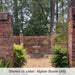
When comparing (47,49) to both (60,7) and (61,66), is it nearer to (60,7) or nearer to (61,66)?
(61,66)

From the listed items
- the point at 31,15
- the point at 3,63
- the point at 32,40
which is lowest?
the point at 32,40

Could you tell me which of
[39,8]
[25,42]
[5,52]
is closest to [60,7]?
[39,8]

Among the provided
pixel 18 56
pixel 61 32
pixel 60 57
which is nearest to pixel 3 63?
pixel 18 56

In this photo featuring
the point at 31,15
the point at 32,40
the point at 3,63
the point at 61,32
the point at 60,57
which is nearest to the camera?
the point at 3,63

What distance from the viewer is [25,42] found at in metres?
11.4

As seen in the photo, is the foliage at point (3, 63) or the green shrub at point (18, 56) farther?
the green shrub at point (18, 56)

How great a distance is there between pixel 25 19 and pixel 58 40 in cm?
1204

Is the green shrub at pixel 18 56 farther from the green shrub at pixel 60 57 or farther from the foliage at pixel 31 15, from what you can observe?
the foliage at pixel 31 15

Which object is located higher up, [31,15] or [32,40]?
[31,15]

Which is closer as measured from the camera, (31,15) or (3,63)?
(3,63)

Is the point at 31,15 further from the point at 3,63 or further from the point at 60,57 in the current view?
the point at 3,63

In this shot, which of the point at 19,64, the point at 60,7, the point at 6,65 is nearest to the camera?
the point at 6,65

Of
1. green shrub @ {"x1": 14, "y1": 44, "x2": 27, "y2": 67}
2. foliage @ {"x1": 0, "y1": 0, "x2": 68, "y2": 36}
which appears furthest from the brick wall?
green shrub @ {"x1": 14, "y1": 44, "x2": 27, "y2": 67}

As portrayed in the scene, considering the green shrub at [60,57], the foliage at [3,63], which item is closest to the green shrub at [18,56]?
the foliage at [3,63]
